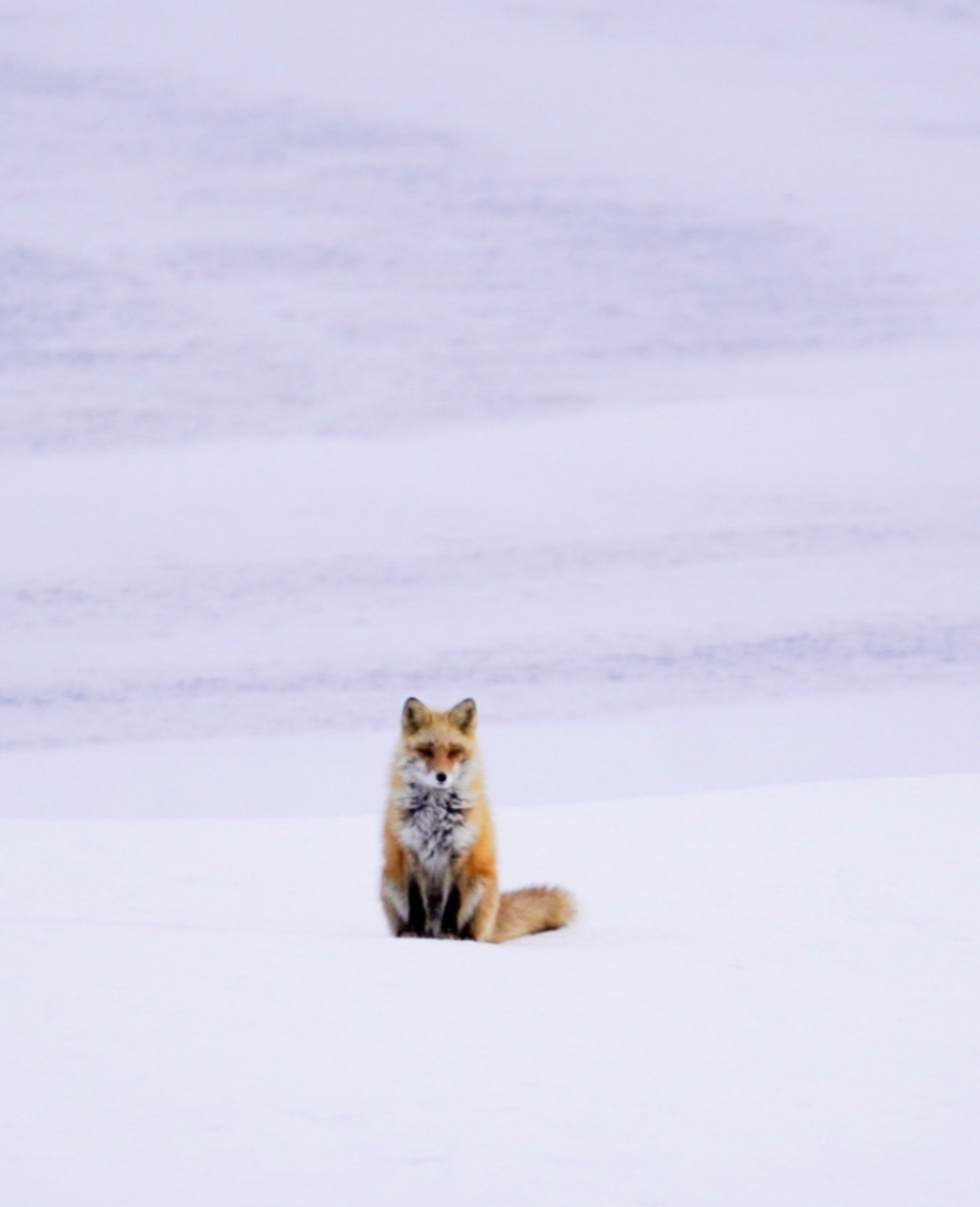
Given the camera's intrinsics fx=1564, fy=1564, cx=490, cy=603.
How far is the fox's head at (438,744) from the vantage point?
6.90m

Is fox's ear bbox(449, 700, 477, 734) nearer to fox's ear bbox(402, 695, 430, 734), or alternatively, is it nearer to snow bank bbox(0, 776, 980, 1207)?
fox's ear bbox(402, 695, 430, 734)

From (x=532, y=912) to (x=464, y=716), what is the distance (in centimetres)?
109

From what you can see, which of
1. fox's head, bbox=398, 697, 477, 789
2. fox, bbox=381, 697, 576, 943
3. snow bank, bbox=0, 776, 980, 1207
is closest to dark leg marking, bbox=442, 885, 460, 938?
fox, bbox=381, 697, 576, 943

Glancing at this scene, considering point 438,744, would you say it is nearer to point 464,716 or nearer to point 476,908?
point 464,716

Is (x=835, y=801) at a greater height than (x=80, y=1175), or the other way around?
(x=835, y=801)

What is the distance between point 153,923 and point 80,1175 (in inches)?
115

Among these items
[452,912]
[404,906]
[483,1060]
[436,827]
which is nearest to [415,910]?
[404,906]

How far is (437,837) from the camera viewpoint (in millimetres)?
6961

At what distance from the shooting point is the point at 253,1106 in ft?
13.8

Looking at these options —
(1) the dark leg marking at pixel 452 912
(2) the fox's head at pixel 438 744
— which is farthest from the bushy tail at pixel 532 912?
(2) the fox's head at pixel 438 744

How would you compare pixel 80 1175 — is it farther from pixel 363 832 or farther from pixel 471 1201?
pixel 363 832

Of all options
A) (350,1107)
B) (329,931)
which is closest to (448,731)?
(329,931)

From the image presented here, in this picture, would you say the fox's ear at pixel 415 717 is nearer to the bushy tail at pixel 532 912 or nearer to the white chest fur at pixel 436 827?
the white chest fur at pixel 436 827

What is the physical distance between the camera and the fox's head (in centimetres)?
690
